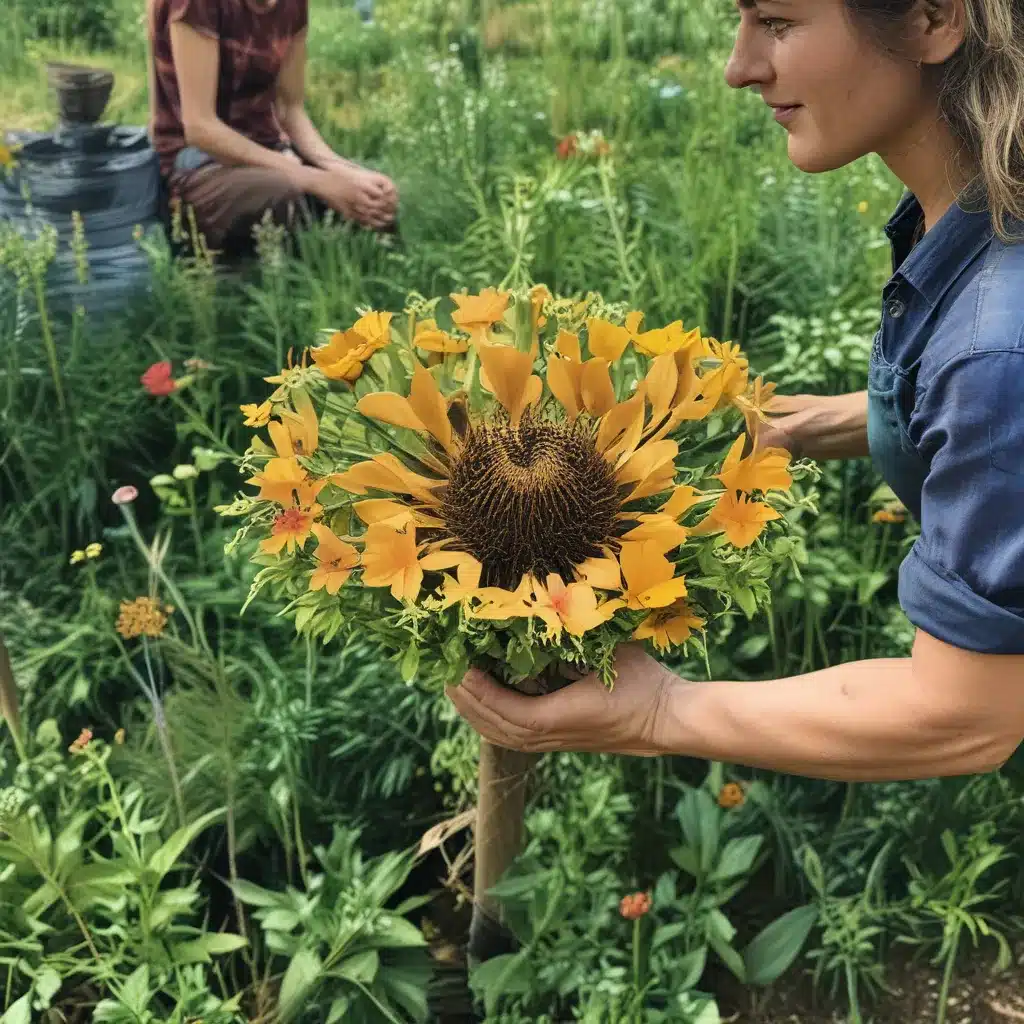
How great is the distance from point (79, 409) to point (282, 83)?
0.72 metres

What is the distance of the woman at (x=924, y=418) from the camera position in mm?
832

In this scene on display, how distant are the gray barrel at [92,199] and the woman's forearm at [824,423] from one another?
130cm

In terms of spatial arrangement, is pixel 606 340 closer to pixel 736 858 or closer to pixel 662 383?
pixel 662 383

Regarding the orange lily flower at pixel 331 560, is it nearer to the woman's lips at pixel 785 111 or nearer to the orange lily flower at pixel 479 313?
the orange lily flower at pixel 479 313

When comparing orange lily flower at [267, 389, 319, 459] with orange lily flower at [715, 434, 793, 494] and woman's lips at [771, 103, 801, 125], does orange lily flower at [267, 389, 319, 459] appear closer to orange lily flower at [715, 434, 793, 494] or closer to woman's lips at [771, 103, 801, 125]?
orange lily flower at [715, 434, 793, 494]

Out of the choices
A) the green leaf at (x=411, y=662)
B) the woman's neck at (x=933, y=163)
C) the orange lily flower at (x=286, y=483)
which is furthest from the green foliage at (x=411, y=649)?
the woman's neck at (x=933, y=163)

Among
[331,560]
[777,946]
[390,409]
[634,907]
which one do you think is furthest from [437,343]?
[777,946]

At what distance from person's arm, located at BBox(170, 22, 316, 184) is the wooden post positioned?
1279mm

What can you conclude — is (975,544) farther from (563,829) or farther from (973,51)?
(563,829)

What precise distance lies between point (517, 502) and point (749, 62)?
0.42 meters

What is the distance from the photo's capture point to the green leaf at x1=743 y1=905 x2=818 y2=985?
4.81 ft

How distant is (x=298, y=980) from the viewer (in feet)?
4.32

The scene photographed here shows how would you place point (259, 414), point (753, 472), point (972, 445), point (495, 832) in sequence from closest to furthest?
point (972, 445), point (753, 472), point (259, 414), point (495, 832)

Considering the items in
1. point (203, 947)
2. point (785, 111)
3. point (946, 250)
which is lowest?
point (203, 947)
